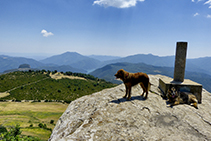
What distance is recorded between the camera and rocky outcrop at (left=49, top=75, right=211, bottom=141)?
5672mm

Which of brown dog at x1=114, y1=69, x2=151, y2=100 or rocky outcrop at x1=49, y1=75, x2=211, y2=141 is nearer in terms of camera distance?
rocky outcrop at x1=49, y1=75, x2=211, y2=141

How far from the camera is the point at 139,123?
6.71 meters

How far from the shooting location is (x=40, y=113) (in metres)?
48.8

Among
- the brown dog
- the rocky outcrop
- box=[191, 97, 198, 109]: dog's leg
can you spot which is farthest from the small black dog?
the brown dog

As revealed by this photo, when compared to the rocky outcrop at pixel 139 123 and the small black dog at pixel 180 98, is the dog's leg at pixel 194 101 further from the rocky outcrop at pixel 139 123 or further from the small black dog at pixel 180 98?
the rocky outcrop at pixel 139 123

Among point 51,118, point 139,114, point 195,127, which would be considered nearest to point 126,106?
point 139,114

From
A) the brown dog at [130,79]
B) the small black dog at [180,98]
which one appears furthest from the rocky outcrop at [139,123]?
the brown dog at [130,79]

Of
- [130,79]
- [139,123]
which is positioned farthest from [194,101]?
[139,123]

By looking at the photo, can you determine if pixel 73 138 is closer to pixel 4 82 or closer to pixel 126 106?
pixel 126 106

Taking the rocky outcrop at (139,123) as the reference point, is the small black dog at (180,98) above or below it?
above

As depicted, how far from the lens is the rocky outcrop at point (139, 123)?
5672mm

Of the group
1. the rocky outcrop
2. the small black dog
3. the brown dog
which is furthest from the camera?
the small black dog

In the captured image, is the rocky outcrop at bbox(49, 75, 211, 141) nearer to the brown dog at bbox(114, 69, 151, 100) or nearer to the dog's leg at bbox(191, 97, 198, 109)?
the dog's leg at bbox(191, 97, 198, 109)

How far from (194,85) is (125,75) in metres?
6.71
